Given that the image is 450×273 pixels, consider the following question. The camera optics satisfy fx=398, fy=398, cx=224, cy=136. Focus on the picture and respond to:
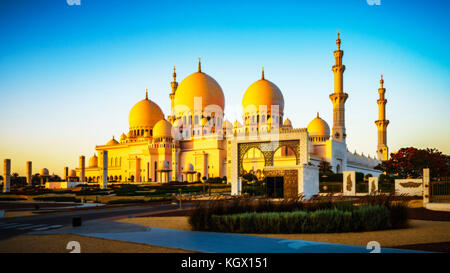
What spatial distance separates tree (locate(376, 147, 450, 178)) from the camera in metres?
31.9

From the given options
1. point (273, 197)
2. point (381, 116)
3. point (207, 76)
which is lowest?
point (273, 197)

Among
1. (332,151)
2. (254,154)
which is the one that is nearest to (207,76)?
(254,154)

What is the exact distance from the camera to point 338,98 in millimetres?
49281

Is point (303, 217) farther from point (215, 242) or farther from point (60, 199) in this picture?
point (60, 199)

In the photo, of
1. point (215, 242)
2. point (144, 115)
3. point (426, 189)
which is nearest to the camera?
point (215, 242)

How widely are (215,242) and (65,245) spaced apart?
3033 mm

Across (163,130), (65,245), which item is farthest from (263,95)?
(65,245)

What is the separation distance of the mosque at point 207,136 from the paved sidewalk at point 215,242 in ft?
125

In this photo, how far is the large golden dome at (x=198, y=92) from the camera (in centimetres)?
6050

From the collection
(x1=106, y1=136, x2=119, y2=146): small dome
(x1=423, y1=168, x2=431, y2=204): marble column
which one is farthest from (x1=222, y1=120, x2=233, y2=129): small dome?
(x1=423, y1=168, x2=431, y2=204): marble column

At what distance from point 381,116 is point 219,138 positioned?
27.1 metres

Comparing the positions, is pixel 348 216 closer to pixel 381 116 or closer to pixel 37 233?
pixel 37 233

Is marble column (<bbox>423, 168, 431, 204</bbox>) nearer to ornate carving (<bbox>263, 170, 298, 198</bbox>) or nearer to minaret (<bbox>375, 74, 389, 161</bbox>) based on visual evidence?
ornate carving (<bbox>263, 170, 298, 198</bbox>)

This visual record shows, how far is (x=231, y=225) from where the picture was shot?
996 cm
